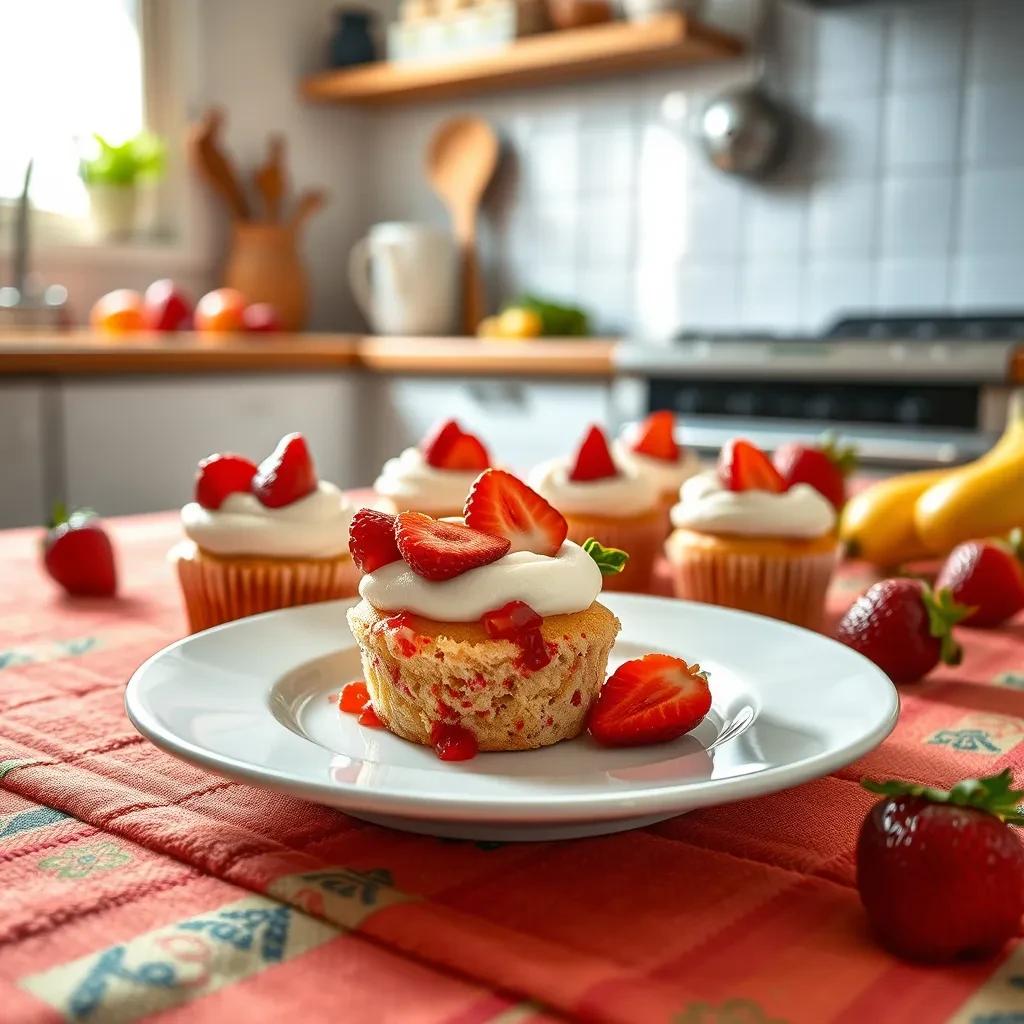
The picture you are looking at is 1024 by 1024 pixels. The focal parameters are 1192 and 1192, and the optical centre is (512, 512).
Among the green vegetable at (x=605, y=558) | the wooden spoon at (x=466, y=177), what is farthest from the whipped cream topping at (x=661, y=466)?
the wooden spoon at (x=466, y=177)

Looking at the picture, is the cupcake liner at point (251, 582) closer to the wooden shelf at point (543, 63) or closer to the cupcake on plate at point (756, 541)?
the cupcake on plate at point (756, 541)

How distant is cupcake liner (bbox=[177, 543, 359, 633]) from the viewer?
100 centimetres

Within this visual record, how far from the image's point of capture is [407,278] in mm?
3729

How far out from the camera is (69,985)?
0.46 metres

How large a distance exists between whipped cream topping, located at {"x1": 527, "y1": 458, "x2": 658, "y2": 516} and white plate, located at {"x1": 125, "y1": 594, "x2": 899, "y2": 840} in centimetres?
30

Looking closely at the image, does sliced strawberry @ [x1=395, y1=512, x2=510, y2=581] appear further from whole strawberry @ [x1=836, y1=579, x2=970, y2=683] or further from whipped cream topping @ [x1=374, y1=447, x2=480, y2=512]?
whipped cream topping @ [x1=374, y1=447, x2=480, y2=512]

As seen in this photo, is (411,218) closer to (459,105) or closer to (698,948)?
(459,105)

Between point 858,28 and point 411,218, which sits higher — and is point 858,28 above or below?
above

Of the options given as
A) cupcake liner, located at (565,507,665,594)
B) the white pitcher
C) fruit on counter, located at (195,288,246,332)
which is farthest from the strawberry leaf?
the white pitcher

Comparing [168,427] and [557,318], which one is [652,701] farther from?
[557,318]

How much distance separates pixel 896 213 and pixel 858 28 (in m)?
0.51

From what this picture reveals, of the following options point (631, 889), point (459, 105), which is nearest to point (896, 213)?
point (459, 105)

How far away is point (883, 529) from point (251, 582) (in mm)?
707

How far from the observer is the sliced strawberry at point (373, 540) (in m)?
0.73
